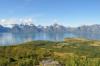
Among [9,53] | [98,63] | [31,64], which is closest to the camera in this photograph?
[98,63]

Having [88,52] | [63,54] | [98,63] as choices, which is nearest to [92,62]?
[98,63]

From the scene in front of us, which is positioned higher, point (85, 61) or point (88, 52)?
point (85, 61)

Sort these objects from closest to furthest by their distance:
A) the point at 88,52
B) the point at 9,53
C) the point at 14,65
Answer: the point at 14,65
the point at 9,53
the point at 88,52

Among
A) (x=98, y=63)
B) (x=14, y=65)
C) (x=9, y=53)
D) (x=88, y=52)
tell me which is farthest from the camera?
(x=88, y=52)

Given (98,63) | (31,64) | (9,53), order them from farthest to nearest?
(9,53), (31,64), (98,63)

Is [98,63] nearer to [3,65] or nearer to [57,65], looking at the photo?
[57,65]

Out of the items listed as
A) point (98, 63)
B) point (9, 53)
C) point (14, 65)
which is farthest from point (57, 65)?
point (9, 53)

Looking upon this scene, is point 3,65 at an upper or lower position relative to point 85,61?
lower

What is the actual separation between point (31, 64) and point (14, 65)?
33.8ft

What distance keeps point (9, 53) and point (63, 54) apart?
35189mm

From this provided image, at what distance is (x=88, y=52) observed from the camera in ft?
526

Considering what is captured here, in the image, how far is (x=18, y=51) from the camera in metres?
147

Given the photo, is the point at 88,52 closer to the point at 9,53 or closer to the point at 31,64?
the point at 9,53

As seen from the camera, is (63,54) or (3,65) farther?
(63,54)
